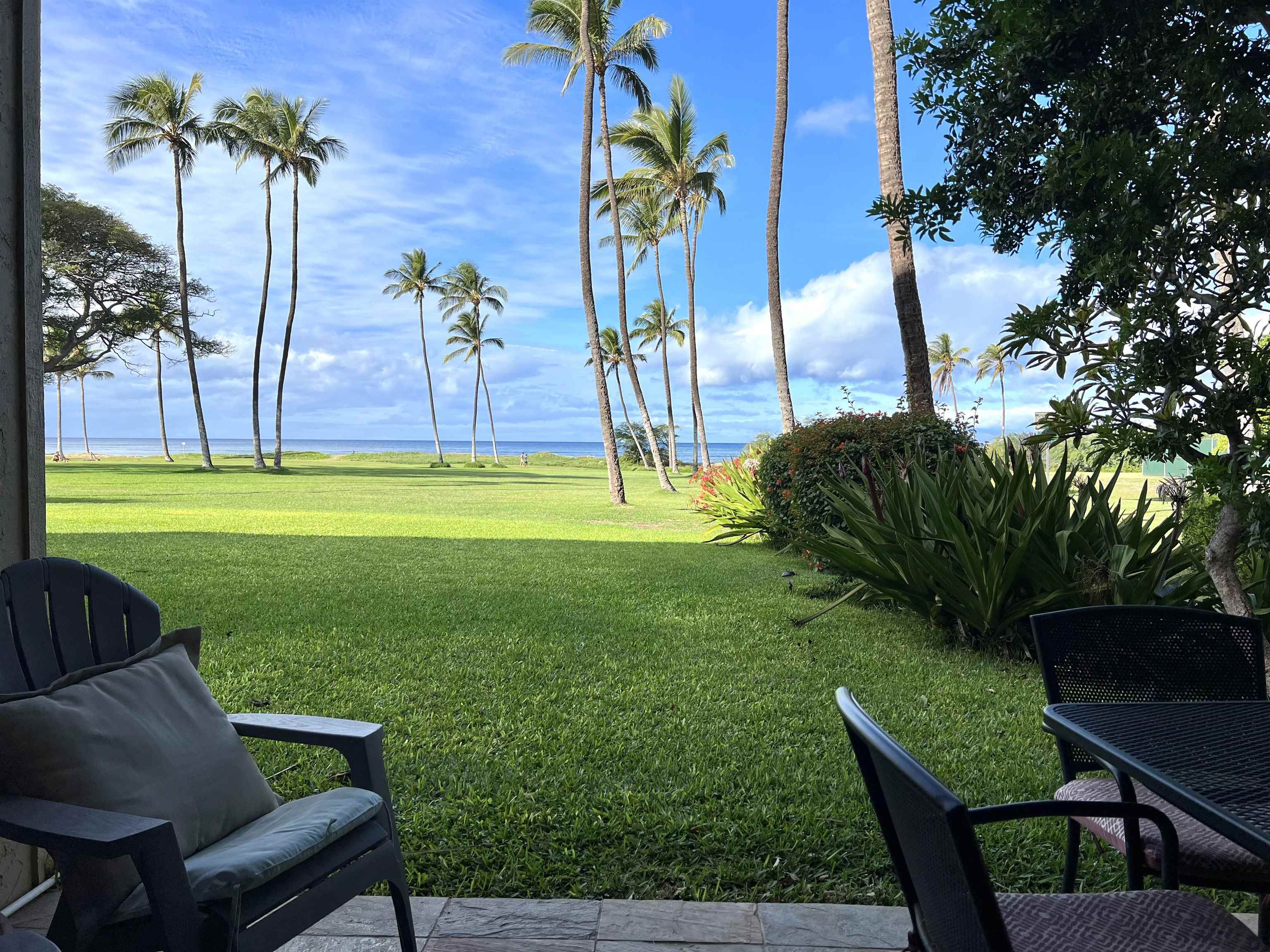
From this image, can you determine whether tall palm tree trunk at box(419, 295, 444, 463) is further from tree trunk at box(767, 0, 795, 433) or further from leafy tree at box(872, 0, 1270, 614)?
leafy tree at box(872, 0, 1270, 614)

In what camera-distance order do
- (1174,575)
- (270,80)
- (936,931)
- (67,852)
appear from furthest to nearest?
1. (270,80)
2. (1174,575)
3. (67,852)
4. (936,931)

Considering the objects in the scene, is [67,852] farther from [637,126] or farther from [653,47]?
[637,126]

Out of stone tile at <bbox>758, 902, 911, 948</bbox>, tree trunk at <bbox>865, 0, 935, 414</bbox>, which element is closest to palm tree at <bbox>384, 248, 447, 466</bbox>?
tree trunk at <bbox>865, 0, 935, 414</bbox>

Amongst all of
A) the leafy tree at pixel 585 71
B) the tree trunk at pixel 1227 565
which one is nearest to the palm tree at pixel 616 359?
the leafy tree at pixel 585 71

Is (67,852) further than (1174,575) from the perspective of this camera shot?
No

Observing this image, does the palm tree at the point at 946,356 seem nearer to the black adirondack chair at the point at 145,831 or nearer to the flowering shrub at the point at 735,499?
the flowering shrub at the point at 735,499

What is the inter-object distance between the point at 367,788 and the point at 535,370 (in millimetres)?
181198

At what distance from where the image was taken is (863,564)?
19.5 feet

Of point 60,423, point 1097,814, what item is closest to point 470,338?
point 60,423

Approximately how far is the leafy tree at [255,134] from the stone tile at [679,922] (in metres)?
34.2

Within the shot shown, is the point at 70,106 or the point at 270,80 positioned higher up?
the point at 70,106

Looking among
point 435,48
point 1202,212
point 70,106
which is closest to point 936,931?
point 1202,212

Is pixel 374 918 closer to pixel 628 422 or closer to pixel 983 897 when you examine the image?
pixel 983 897

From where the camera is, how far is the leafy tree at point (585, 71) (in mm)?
20000
